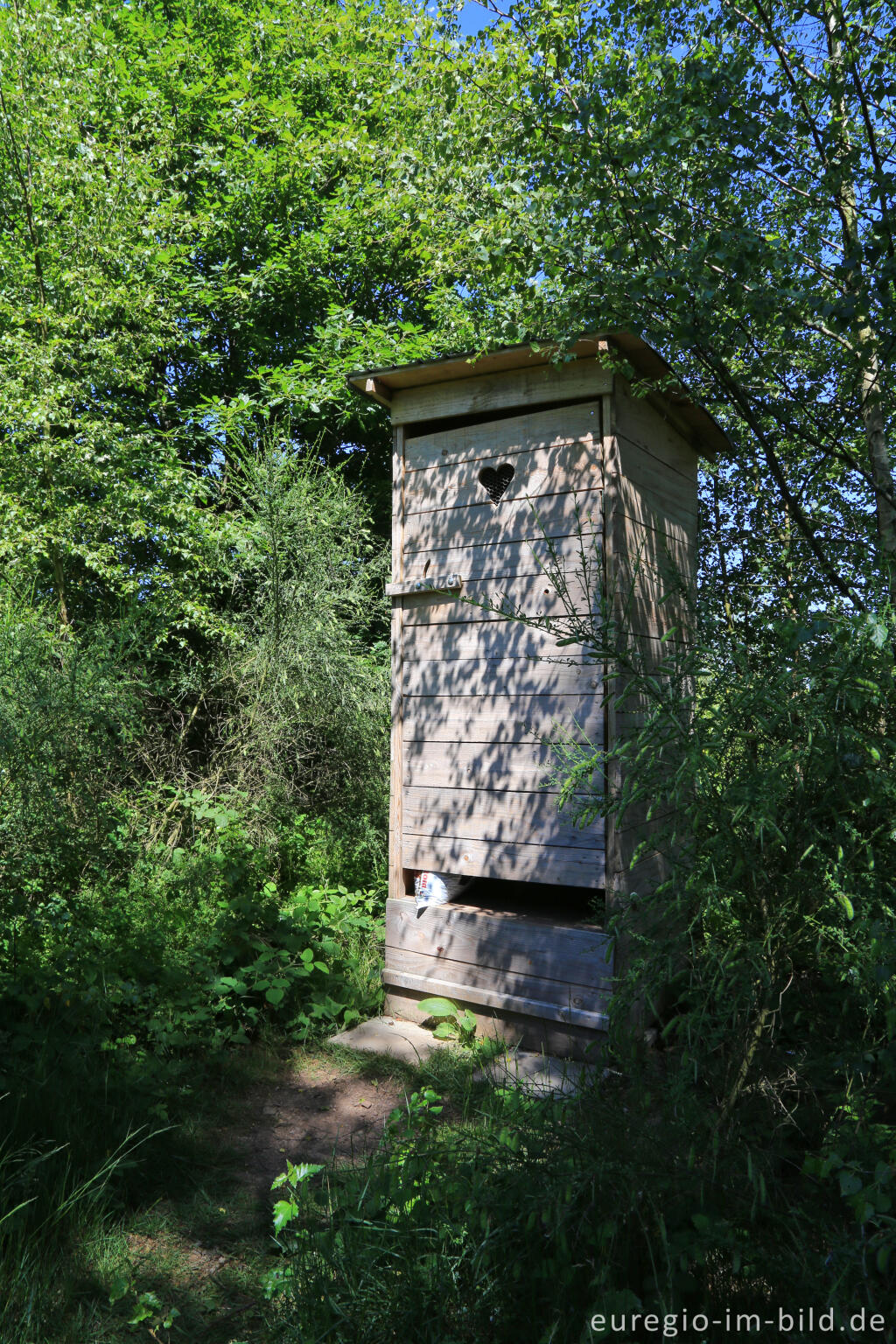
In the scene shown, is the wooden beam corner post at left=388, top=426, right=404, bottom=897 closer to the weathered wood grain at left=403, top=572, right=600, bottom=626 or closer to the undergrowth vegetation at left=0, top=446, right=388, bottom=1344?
the weathered wood grain at left=403, top=572, right=600, bottom=626

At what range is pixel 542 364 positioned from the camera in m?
4.46


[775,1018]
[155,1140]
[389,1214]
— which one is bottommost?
[155,1140]

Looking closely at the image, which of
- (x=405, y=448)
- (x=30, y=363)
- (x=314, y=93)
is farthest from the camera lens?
(x=314, y=93)

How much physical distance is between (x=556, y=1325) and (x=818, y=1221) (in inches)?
26.5

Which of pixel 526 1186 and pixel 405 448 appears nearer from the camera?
pixel 526 1186

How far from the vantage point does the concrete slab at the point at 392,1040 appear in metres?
4.33

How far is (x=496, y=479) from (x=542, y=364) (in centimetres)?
65

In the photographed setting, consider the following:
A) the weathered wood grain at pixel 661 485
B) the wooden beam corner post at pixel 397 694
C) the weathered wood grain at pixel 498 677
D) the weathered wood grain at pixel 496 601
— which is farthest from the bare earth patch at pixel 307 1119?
the weathered wood grain at pixel 661 485

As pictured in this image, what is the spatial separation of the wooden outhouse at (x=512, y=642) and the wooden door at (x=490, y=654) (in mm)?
10

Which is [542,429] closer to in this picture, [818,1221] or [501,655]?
[501,655]

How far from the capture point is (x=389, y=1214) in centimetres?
235

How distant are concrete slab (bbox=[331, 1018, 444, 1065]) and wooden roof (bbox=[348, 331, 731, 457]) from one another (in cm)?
359

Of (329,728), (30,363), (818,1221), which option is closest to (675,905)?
(818,1221)

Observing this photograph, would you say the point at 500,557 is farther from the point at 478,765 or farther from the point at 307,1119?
the point at 307,1119
